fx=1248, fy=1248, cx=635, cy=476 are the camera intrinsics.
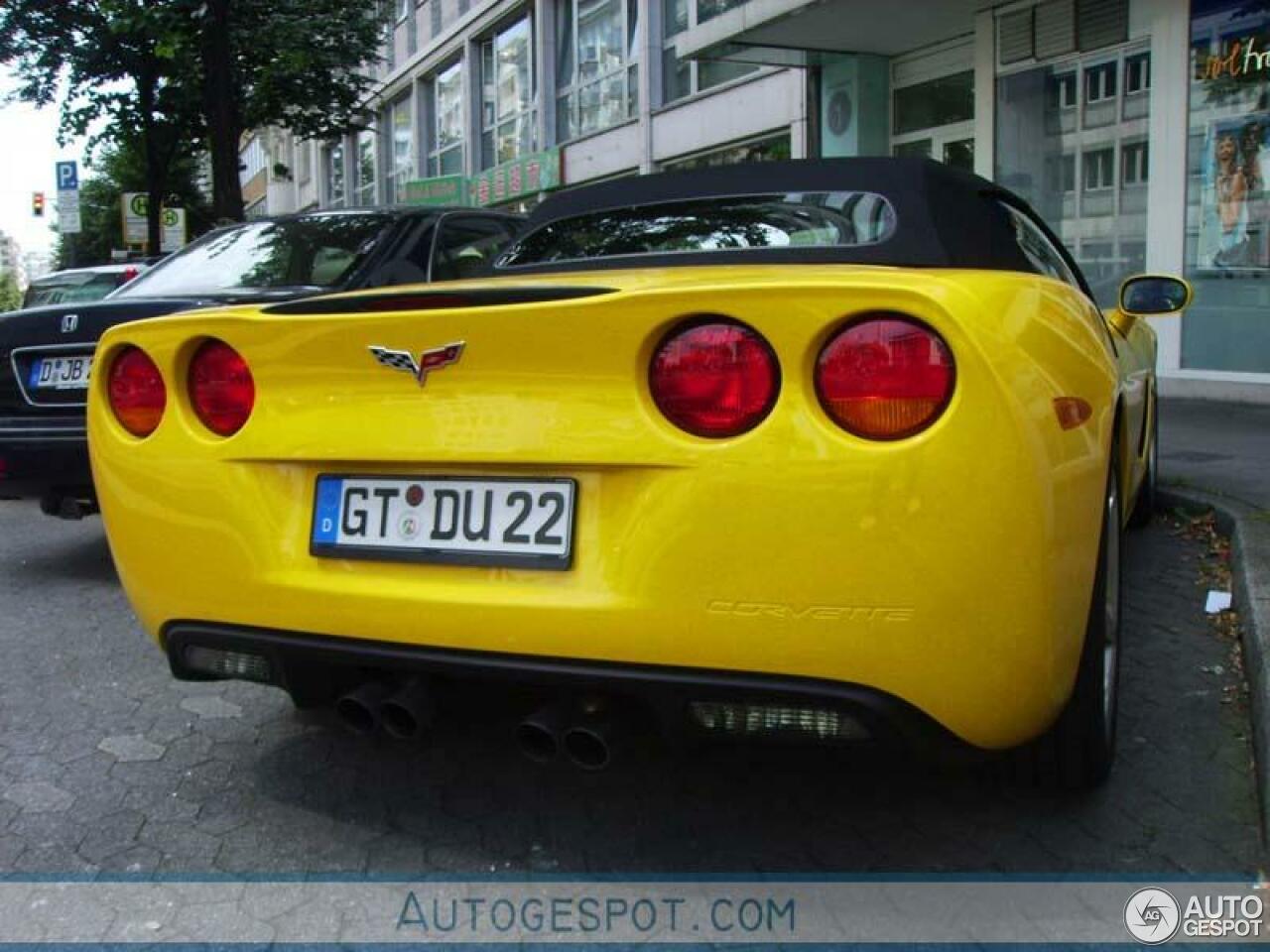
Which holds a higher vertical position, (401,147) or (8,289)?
(401,147)

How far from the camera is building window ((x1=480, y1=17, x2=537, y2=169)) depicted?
23.4 metres

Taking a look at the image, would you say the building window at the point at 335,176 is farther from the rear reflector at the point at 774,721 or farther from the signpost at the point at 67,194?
the rear reflector at the point at 774,721

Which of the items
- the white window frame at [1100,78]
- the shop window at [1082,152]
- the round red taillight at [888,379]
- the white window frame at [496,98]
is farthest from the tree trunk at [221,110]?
the round red taillight at [888,379]

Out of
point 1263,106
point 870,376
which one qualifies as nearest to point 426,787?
point 870,376

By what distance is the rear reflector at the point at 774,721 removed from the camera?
2203mm

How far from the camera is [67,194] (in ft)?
78.2

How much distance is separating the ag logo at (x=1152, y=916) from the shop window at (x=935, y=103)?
39.0 ft

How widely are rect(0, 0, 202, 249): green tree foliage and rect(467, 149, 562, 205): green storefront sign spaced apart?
18.7ft

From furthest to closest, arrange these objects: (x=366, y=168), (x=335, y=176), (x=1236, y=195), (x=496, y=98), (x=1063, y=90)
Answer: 1. (x=335, y=176)
2. (x=366, y=168)
3. (x=496, y=98)
4. (x=1063, y=90)
5. (x=1236, y=195)

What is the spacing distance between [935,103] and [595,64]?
8.59m

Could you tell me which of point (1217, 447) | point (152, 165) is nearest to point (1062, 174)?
point (1217, 447)

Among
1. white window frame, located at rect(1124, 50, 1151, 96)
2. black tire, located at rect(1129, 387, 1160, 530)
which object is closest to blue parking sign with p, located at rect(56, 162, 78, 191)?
white window frame, located at rect(1124, 50, 1151, 96)

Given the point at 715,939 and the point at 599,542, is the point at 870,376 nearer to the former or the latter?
the point at 599,542

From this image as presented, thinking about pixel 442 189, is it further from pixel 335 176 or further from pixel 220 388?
pixel 220 388
